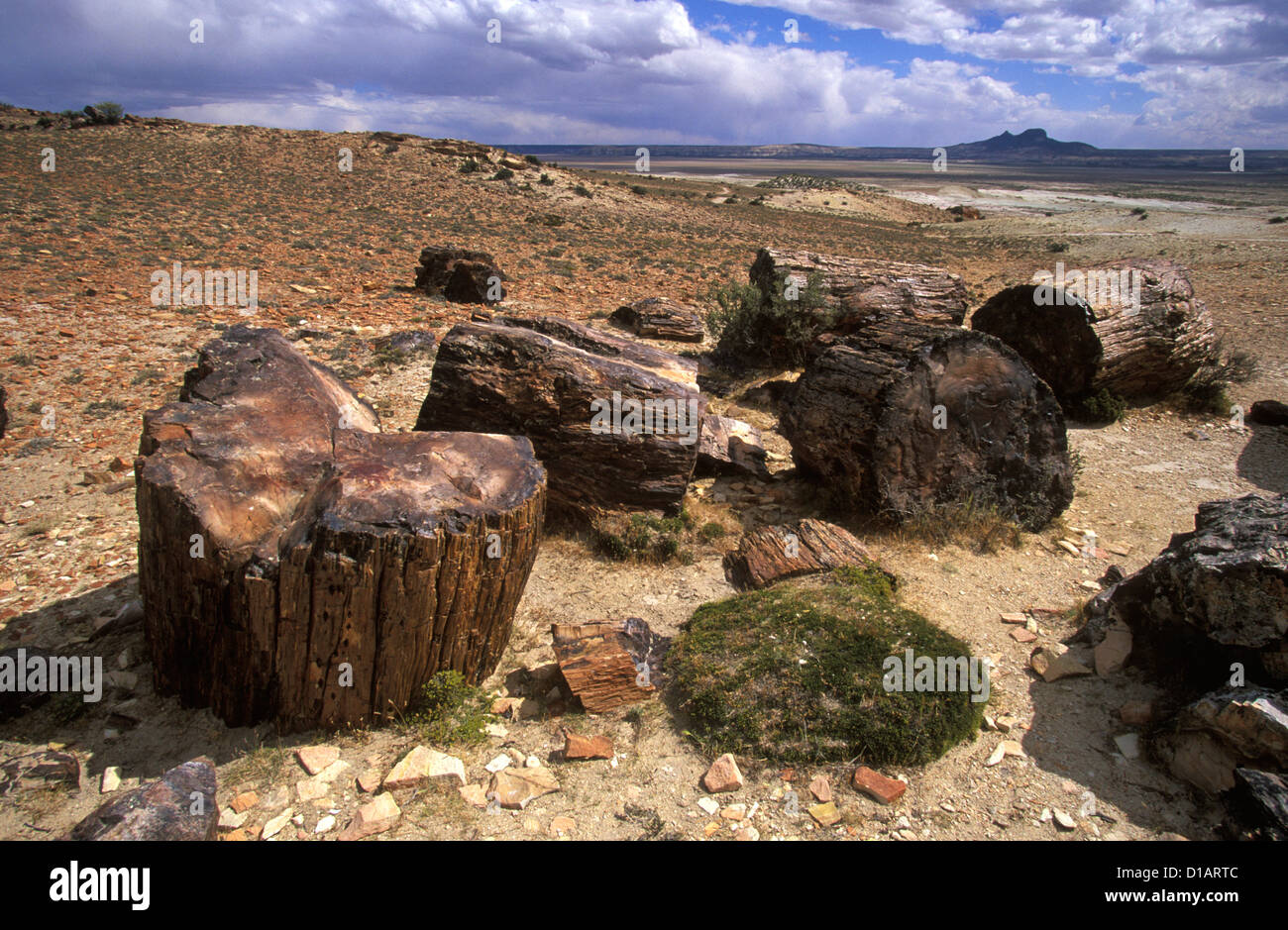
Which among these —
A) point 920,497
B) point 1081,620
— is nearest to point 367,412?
point 920,497

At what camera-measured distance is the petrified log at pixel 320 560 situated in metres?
3.07

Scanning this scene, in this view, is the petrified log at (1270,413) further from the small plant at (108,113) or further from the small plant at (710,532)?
the small plant at (108,113)

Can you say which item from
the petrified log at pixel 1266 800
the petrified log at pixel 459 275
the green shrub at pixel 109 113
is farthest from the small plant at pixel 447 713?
the green shrub at pixel 109 113

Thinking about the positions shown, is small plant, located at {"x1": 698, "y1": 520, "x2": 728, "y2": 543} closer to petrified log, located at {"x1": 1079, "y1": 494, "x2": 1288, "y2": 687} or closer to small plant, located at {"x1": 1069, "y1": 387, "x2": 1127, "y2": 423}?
petrified log, located at {"x1": 1079, "y1": 494, "x2": 1288, "y2": 687}

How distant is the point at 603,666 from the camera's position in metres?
3.70

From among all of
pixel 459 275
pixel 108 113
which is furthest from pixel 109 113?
pixel 459 275

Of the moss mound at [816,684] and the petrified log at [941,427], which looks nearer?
the moss mound at [816,684]

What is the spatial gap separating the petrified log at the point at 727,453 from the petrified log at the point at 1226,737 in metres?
3.80

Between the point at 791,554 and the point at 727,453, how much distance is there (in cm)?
196

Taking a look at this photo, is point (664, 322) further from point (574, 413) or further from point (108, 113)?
point (108, 113)

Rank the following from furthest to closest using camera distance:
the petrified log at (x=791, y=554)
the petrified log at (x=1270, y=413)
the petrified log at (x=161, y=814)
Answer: the petrified log at (x=1270, y=413) → the petrified log at (x=791, y=554) → the petrified log at (x=161, y=814)

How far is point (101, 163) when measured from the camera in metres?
25.3

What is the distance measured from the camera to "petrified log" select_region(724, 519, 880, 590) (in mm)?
4727

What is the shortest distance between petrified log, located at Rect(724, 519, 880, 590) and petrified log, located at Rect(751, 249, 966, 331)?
538cm
